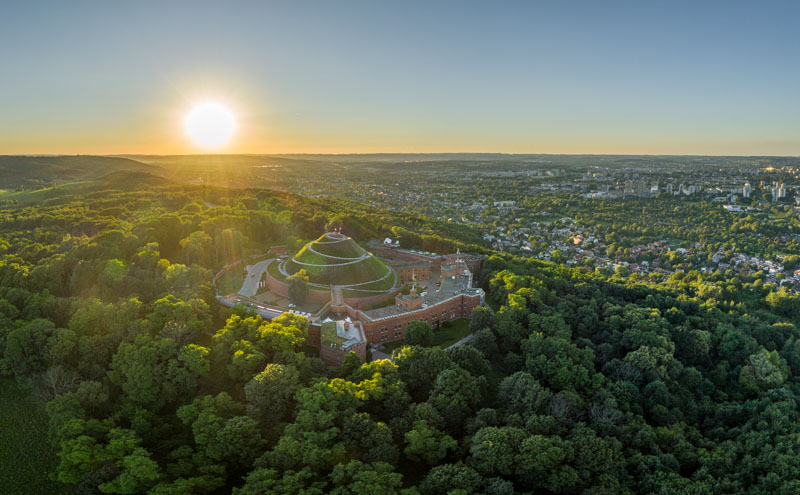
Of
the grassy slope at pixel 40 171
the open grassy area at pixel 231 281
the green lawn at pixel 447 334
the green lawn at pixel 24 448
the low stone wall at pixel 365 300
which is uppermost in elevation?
the grassy slope at pixel 40 171

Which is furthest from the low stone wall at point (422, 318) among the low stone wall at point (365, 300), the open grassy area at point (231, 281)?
the open grassy area at point (231, 281)

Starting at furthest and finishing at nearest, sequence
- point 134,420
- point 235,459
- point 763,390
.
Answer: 1. point 763,390
2. point 134,420
3. point 235,459

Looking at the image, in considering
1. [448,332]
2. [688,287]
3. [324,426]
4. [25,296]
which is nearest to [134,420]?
[324,426]

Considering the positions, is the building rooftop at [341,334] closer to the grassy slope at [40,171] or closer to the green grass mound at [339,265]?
the green grass mound at [339,265]

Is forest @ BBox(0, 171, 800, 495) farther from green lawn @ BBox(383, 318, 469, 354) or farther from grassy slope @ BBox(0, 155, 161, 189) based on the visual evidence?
grassy slope @ BBox(0, 155, 161, 189)

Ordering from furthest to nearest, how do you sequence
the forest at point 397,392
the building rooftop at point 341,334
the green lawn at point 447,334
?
1. the green lawn at point 447,334
2. the building rooftop at point 341,334
3. the forest at point 397,392

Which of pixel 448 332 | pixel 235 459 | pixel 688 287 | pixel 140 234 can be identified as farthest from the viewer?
pixel 688 287

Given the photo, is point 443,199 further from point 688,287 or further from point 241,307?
point 241,307
